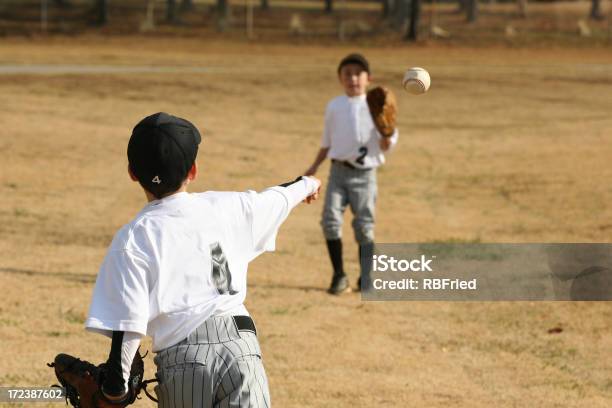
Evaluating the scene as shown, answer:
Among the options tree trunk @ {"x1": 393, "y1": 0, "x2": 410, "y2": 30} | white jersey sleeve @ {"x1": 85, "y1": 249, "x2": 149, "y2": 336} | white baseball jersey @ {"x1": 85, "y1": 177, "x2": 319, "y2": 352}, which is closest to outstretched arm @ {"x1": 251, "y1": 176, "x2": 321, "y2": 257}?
white baseball jersey @ {"x1": 85, "y1": 177, "x2": 319, "y2": 352}

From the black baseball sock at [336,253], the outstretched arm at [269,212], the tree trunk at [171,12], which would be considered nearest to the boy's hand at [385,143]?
the black baseball sock at [336,253]

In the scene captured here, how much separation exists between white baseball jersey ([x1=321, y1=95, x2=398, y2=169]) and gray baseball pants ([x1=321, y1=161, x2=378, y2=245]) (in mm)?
122

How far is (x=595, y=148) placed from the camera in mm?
22344

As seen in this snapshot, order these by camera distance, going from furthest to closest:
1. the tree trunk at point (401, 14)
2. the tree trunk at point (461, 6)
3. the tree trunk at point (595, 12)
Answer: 1. the tree trunk at point (461, 6)
2. the tree trunk at point (595, 12)
3. the tree trunk at point (401, 14)

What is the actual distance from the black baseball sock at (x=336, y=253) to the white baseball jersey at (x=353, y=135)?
2.61ft

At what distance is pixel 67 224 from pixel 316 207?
147 inches

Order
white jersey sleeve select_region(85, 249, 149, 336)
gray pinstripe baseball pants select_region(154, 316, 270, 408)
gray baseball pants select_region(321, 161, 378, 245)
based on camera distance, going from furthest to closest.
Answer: gray baseball pants select_region(321, 161, 378, 245)
gray pinstripe baseball pants select_region(154, 316, 270, 408)
white jersey sleeve select_region(85, 249, 149, 336)

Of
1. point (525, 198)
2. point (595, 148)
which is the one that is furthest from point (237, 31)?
point (525, 198)

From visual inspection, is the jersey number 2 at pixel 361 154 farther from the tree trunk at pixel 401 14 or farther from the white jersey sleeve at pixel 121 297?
the tree trunk at pixel 401 14

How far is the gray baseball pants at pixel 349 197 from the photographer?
35.0ft

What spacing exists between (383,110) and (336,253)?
1497mm

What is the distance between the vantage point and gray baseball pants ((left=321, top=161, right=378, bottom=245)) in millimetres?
10656

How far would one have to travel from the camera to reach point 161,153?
166 inches

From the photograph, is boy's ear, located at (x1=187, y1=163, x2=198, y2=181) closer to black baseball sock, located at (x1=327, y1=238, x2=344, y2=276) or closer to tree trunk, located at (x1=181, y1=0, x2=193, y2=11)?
black baseball sock, located at (x1=327, y1=238, x2=344, y2=276)
